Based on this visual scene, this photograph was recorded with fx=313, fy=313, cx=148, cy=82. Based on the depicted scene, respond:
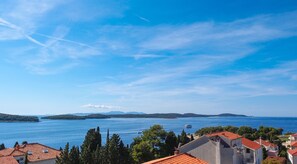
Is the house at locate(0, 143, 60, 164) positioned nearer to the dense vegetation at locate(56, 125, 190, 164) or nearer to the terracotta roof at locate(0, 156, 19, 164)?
the dense vegetation at locate(56, 125, 190, 164)

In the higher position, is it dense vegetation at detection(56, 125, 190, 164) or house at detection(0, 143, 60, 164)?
dense vegetation at detection(56, 125, 190, 164)

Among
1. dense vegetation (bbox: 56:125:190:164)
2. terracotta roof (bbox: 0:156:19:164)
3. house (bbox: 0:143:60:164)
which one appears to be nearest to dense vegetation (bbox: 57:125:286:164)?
dense vegetation (bbox: 56:125:190:164)

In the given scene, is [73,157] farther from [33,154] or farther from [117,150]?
[33,154]

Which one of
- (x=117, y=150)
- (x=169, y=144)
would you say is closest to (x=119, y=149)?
(x=117, y=150)

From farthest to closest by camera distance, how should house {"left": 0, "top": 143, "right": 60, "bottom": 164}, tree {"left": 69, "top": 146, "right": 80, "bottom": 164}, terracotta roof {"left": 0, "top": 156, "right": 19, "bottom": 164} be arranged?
house {"left": 0, "top": 143, "right": 60, "bottom": 164} < terracotta roof {"left": 0, "top": 156, "right": 19, "bottom": 164} < tree {"left": 69, "top": 146, "right": 80, "bottom": 164}

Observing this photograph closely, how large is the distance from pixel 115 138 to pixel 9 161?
12877mm

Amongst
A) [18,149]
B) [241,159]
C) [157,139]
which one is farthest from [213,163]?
[18,149]

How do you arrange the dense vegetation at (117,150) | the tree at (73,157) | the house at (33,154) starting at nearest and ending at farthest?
1. the tree at (73,157)
2. the dense vegetation at (117,150)
3. the house at (33,154)

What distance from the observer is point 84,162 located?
32688mm

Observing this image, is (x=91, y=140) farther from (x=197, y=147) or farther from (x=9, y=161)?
(x=197, y=147)

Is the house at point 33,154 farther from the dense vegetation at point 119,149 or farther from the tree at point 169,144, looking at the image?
the tree at point 169,144

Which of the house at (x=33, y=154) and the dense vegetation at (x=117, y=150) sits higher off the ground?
the dense vegetation at (x=117, y=150)

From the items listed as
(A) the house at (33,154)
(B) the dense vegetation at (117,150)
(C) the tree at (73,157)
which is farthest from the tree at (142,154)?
(C) the tree at (73,157)

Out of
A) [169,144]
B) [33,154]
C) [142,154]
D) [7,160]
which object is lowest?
[33,154]
